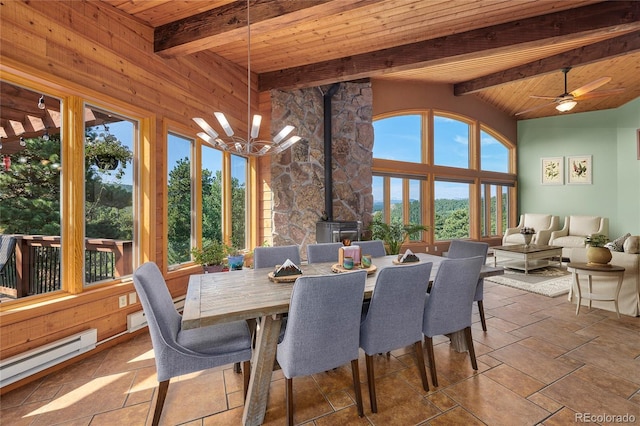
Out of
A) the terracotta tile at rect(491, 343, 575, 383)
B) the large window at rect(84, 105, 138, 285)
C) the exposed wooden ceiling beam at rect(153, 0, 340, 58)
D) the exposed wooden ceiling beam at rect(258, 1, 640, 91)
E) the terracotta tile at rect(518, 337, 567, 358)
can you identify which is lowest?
the terracotta tile at rect(491, 343, 575, 383)

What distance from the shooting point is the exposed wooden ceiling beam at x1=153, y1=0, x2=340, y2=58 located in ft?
8.61

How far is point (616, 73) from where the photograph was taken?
5832 mm

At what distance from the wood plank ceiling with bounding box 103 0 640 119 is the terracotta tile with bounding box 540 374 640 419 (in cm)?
326

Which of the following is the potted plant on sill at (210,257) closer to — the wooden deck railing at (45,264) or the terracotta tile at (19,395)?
the wooden deck railing at (45,264)

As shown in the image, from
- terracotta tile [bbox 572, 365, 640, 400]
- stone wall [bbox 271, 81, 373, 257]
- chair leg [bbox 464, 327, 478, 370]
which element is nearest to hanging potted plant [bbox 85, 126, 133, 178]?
stone wall [bbox 271, 81, 373, 257]

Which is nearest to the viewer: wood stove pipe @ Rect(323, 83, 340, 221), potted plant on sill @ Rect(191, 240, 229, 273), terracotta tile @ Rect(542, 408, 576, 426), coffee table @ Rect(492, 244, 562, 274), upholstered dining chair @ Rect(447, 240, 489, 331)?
terracotta tile @ Rect(542, 408, 576, 426)

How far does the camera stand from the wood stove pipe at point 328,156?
16.3 ft

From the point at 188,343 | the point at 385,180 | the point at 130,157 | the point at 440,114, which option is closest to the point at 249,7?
the point at 130,157

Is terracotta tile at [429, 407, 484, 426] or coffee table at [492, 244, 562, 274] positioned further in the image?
coffee table at [492, 244, 562, 274]

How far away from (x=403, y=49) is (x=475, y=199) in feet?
16.9

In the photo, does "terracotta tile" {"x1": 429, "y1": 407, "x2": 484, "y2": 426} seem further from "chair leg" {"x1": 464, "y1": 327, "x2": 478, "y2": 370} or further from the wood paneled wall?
the wood paneled wall

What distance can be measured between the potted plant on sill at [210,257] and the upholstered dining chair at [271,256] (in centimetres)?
97

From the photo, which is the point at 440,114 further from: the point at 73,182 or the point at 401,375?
the point at 73,182

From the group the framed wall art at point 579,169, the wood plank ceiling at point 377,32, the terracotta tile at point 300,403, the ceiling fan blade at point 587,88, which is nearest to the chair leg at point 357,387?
the terracotta tile at point 300,403
